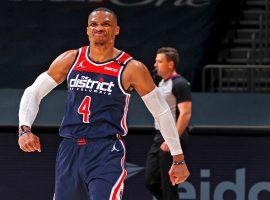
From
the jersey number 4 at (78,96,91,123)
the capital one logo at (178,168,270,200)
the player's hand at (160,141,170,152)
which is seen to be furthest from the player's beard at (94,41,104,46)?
the capital one logo at (178,168,270,200)

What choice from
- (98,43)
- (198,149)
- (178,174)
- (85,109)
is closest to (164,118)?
(178,174)

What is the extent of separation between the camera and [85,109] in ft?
20.5

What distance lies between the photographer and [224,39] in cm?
1478

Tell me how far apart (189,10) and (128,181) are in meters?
4.93

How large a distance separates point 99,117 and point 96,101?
11 cm

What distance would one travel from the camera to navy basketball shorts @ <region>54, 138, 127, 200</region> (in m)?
6.17

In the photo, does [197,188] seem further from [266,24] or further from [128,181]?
[266,24]

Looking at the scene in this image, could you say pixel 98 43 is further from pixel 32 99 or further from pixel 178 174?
pixel 178 174

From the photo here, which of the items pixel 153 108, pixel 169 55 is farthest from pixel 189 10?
pixel 153 108

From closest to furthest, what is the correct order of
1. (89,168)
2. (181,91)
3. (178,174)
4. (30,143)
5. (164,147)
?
(30,143) < (89,168) < (178,174) < (164,147) < (181,91)

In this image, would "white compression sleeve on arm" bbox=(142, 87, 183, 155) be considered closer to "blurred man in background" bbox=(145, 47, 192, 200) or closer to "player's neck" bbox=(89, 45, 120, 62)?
"player's neck" bbox=(89, 45, 120, 62)

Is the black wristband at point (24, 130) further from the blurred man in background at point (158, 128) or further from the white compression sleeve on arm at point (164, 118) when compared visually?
the blurred man in background at point (158, 128)

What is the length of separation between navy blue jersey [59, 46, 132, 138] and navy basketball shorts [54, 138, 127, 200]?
8 centimetres

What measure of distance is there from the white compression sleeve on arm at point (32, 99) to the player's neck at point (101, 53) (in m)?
0.34
